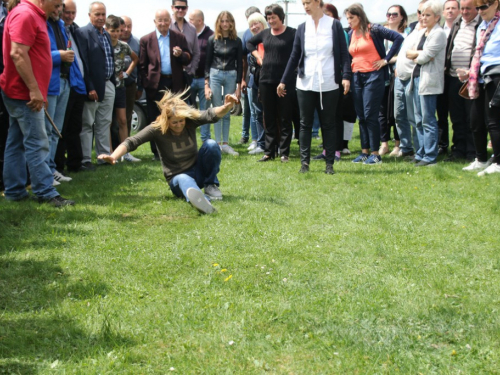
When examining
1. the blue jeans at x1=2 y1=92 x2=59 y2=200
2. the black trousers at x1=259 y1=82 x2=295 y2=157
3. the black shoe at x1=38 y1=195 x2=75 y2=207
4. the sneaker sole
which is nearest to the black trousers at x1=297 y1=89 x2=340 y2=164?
the black trousers at x1=259 y1=82 x2=295 y2=157

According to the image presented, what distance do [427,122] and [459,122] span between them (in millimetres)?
879

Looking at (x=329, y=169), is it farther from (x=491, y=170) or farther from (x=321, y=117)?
(x=491, y=170)

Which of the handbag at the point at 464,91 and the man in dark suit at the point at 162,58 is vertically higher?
the man in dark suit at the point at 162,58

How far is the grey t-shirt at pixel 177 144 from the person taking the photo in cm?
672

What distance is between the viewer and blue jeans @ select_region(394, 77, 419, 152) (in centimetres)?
952

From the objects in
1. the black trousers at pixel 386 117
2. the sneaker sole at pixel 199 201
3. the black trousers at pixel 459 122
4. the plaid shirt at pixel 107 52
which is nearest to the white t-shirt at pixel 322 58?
the black trousers at pixel 459 122

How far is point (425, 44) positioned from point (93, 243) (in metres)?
5.78

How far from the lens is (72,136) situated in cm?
885

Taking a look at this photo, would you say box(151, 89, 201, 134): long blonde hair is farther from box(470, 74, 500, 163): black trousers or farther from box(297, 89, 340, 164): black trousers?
box(470, 74, 500, 163): black trousers

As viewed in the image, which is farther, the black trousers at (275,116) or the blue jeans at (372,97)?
the black trousers at (275,116)

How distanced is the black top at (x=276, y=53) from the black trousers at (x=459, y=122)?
2574 millimetres

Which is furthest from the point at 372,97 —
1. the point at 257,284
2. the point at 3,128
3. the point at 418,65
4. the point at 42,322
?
the point at 42,322

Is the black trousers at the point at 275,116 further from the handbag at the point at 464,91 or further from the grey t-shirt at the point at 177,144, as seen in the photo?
the grey t-shirt at the point at 177,144

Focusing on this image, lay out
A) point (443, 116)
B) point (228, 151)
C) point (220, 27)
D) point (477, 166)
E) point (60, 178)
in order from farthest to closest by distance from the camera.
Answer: point (228, 151)
point (220, 27)
point (443, 116)
point (477, 166)
point (60, 178)
